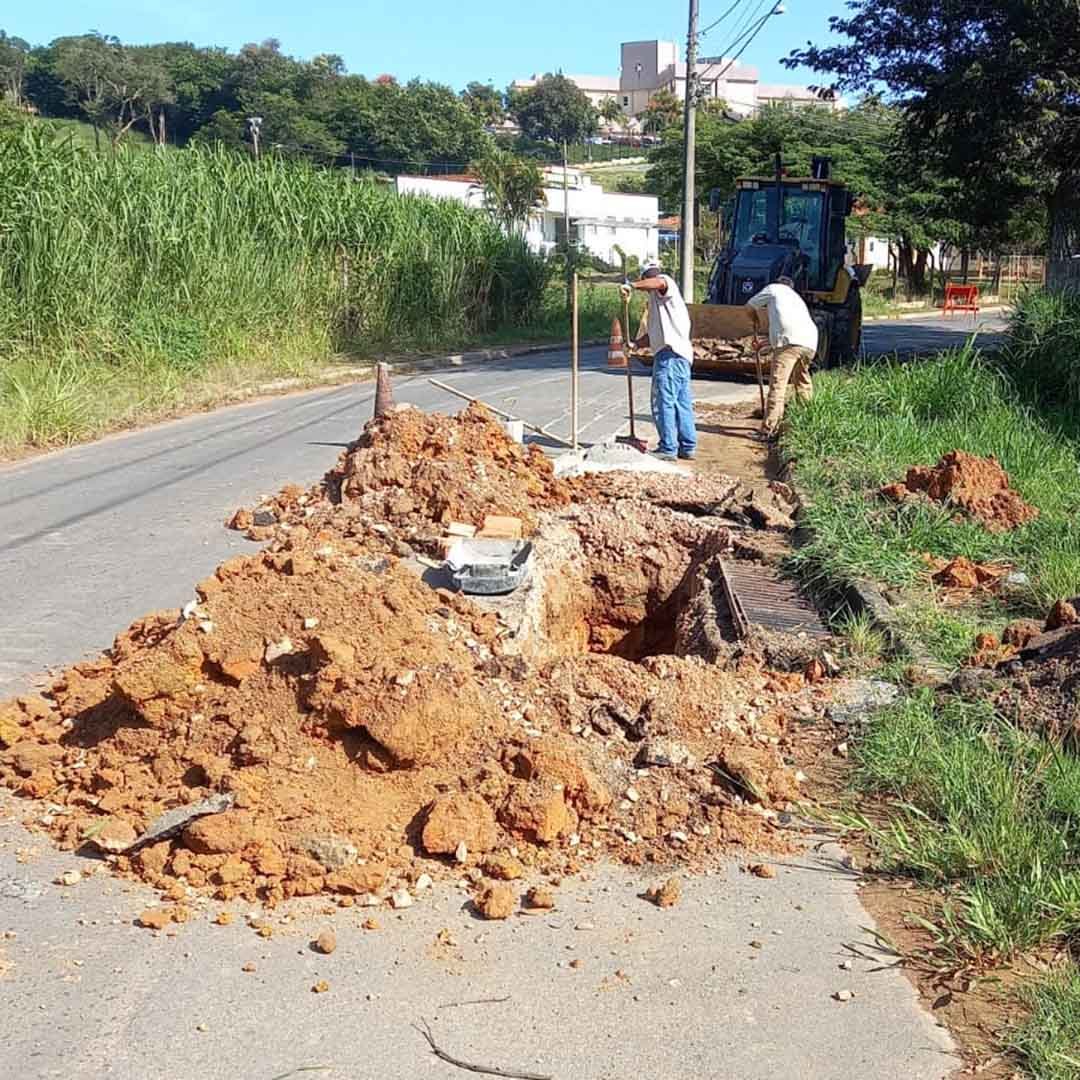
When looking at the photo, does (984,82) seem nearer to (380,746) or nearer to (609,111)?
(380,746)

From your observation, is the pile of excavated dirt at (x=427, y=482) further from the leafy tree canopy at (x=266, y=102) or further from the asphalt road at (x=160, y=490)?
the leafy tree canopy at (x=266, y=102)

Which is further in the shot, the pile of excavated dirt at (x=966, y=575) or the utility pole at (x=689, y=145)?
the utility pole at (x=689, y=145)

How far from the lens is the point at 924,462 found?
9.97 metres

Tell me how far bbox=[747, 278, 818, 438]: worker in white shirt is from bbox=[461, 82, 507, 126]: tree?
10269 centimetres

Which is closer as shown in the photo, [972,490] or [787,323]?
[972,490]

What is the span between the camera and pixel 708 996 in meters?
3.49

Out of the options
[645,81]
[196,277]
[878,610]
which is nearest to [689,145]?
[196,277]

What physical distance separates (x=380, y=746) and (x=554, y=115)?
13586 centimetres

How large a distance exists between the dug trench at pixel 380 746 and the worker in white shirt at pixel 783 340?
6385 mm

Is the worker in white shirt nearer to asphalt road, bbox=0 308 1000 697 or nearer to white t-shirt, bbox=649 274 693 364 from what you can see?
asphalt road, bbox=0 308 1000 697

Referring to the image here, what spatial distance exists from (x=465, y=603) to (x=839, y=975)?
283 cm

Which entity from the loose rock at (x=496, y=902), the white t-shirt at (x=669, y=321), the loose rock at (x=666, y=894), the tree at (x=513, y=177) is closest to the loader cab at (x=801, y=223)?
the white t-shirt at (x=669, y=321)

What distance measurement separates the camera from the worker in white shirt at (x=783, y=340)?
Result: 39.3 feet

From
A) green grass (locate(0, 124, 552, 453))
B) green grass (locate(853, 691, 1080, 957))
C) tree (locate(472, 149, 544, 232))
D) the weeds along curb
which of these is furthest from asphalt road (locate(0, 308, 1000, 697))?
tree (locate(472, 149, 544, 232))
